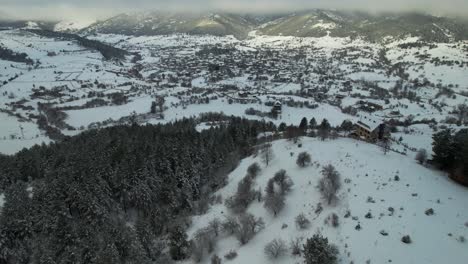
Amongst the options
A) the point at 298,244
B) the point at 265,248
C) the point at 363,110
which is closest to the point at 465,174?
the point at 298,244

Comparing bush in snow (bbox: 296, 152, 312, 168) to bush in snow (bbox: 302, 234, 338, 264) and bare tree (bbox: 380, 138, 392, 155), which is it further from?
bush in snow (bbox: 302, 234, 338, 264)

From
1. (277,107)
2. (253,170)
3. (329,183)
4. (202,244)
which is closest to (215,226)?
(202,244)

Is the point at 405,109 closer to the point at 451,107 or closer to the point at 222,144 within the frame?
the point at 451,107

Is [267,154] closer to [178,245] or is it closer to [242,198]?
[242,198]

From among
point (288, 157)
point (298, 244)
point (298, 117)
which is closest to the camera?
point (298, 244)

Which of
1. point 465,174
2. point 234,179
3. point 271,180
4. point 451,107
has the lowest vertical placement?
point 451,107

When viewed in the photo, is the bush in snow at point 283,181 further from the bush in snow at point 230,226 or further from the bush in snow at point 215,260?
the bush in snow at point 215,260

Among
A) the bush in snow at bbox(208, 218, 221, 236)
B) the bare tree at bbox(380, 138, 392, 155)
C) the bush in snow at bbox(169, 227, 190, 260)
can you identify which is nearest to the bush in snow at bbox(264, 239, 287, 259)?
the bush in snow at bbox(208, 218, 221, 236)
